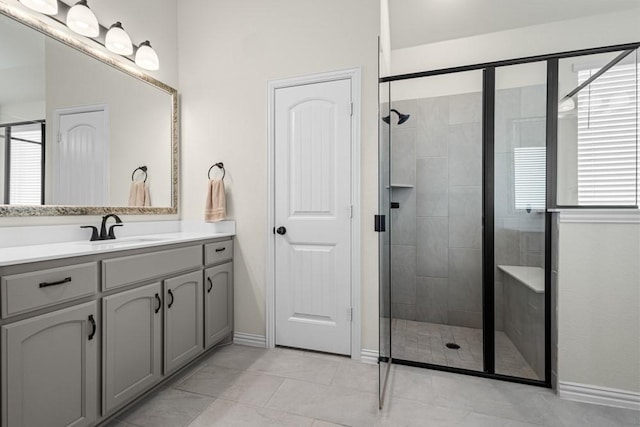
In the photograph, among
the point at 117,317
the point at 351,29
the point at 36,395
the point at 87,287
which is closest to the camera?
the point at 36,395

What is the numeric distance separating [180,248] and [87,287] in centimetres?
61

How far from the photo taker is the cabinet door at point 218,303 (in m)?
2.20

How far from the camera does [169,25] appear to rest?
2.57m

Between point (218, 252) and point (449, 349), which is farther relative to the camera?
point (218, 252)

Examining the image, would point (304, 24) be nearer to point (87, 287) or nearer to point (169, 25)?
point (169, 25)

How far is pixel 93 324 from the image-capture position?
1.39 meters

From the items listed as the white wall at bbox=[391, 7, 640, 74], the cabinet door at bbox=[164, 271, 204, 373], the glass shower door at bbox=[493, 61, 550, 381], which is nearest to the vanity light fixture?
the cabinet door at bbox=[164, 271, 204, 373]

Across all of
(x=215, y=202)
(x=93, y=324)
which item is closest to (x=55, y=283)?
(x=93, y=324)

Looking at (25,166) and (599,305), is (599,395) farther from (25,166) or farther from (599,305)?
(25,166)

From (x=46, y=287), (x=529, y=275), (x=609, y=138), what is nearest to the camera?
(x=46, y=287)

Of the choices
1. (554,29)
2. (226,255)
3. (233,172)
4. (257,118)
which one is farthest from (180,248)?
(554,29)

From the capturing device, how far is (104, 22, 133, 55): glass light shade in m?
1.99

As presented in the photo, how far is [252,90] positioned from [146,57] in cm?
79

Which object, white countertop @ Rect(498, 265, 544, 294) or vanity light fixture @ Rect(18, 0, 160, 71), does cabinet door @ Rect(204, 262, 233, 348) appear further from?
white countertop @ Rect(498, 265, 544, 294)
